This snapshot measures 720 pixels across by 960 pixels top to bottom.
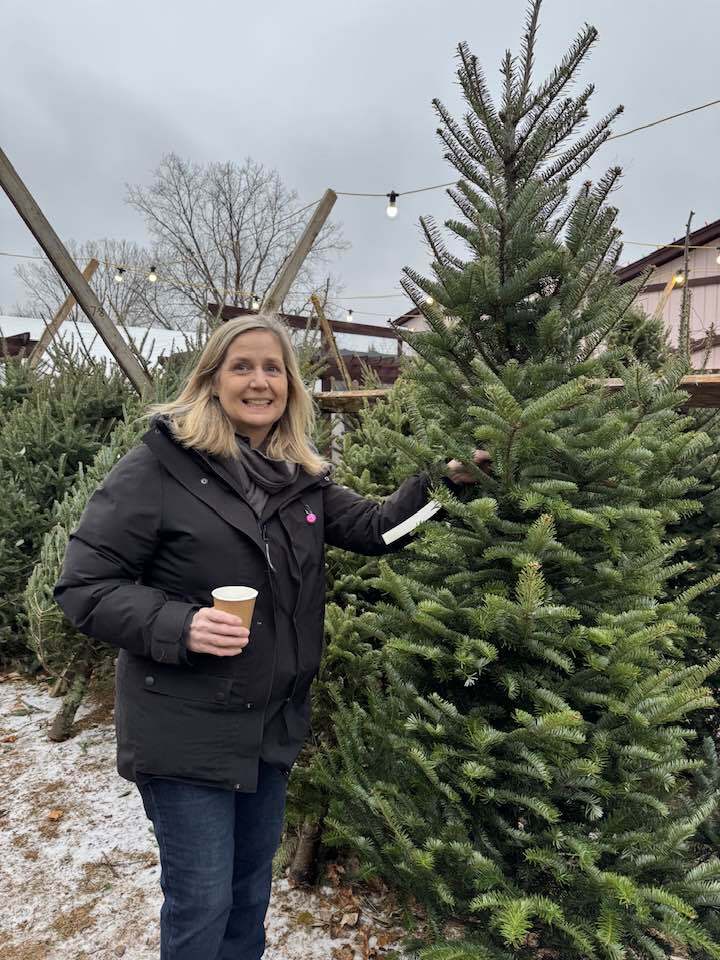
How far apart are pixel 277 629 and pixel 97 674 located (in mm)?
3959

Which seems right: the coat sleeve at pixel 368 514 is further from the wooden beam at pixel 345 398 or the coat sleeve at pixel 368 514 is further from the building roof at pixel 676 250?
the building roof at pixel 676 250

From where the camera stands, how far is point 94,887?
3.16m

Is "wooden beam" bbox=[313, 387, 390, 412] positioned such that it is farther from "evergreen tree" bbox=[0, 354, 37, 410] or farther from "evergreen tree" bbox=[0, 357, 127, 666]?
"evergreen tree" bbox=[0, 354, 37, 410]

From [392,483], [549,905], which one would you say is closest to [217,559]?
[549,905]

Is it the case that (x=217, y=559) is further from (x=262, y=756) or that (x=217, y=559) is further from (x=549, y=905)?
(x=549, y=905)

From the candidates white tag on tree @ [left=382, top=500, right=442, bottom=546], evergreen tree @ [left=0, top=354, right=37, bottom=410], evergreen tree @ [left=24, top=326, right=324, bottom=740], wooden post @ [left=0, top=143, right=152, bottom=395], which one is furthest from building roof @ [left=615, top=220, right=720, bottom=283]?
white tag on tree @ [left=382, top=500, right=442, bottom=546]

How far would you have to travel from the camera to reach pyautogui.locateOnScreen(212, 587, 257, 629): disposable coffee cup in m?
1.68

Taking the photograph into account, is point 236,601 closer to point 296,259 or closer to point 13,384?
point 296,259

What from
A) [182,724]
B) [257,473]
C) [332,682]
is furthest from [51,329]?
[182,724]

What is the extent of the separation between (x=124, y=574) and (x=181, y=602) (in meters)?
0.21

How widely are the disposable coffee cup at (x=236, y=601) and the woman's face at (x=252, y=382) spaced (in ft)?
2.25

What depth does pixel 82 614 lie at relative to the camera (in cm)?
176

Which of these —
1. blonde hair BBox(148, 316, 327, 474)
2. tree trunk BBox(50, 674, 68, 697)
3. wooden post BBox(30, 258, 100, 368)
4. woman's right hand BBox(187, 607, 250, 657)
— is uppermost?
wooden post BBox(30, 258, 100, 368)

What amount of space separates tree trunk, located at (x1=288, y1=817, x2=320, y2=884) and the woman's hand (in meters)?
2.11
